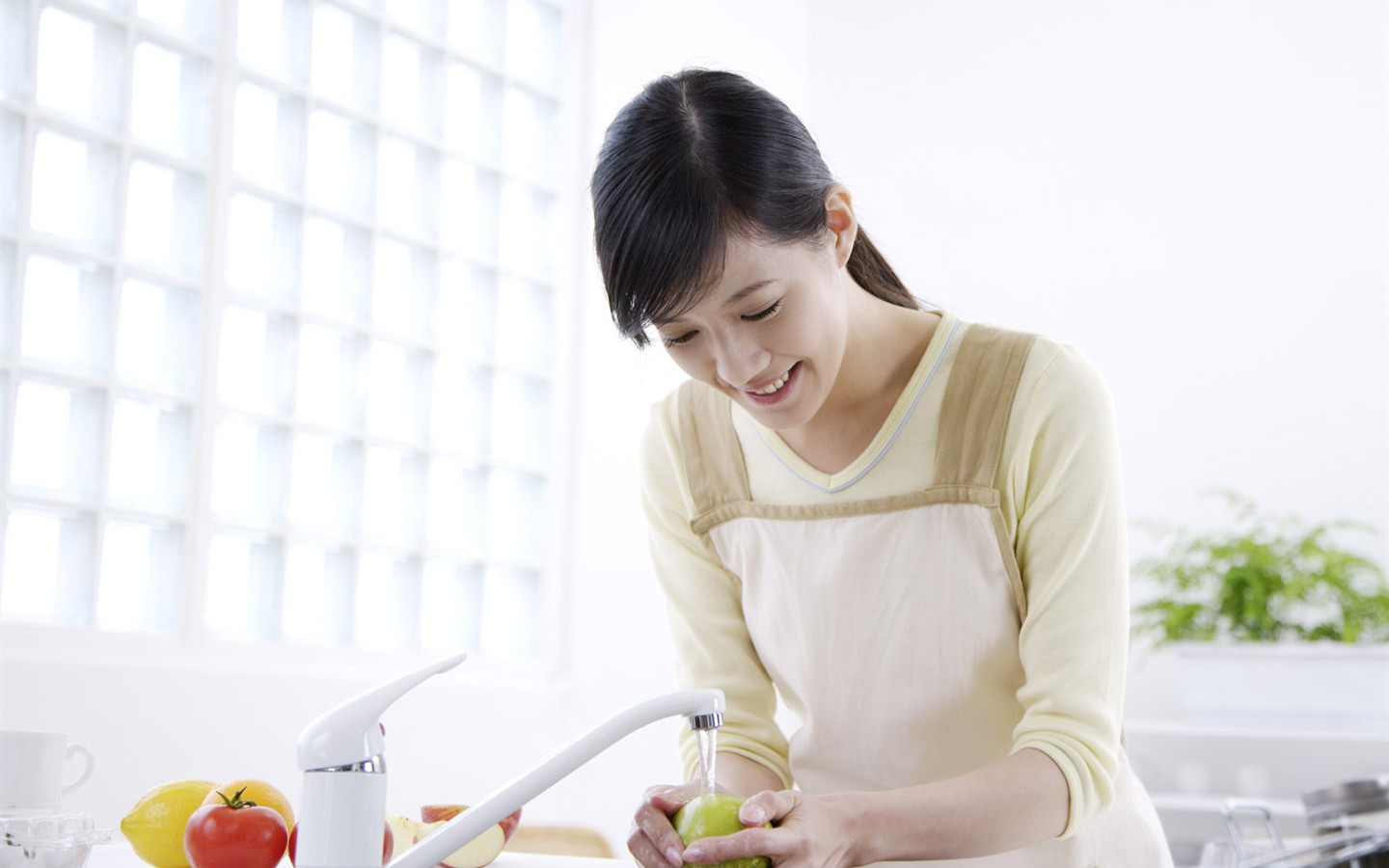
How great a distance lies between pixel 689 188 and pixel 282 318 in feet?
6.87

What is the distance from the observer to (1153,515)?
3594mm

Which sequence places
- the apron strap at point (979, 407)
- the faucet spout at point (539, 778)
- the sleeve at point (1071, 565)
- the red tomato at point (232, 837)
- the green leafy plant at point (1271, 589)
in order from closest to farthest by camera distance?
the faucet spout at point (539, 778)
the red tomato at point (232, 837)
the sleeve at point (1071, 565)
the apron strap at point (979, 407)
the green leafy plant at point (1271, 589)

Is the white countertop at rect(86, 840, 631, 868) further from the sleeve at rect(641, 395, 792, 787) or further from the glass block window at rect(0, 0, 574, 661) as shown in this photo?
the glass block window at rect(0, 0, 574, 661)

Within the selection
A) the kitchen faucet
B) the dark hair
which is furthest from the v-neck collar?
the kitchen faucet

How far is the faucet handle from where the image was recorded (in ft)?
2.99

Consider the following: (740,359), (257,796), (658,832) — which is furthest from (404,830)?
(740,359)

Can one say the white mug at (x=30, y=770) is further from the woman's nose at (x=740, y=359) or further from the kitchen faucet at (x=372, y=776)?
the woman's nose at (x=740, y=359)

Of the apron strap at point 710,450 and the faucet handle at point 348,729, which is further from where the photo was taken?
the apron strap at point 710,450

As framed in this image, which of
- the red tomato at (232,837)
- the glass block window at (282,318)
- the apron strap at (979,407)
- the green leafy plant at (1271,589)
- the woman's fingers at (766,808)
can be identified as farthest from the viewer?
the green leafy plant at (1271,589)

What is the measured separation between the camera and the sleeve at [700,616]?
1.46 metres

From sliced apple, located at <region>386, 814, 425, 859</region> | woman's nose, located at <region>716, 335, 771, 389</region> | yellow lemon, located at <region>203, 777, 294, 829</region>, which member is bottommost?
sliced apple, located at <region>386, 814, 425, 859</region>

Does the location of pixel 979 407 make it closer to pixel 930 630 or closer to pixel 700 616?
pixel 930 630

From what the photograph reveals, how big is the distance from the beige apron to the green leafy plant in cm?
186

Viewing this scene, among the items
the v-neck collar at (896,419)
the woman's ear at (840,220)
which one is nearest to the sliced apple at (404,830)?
the v-neck collar at (896,419)
